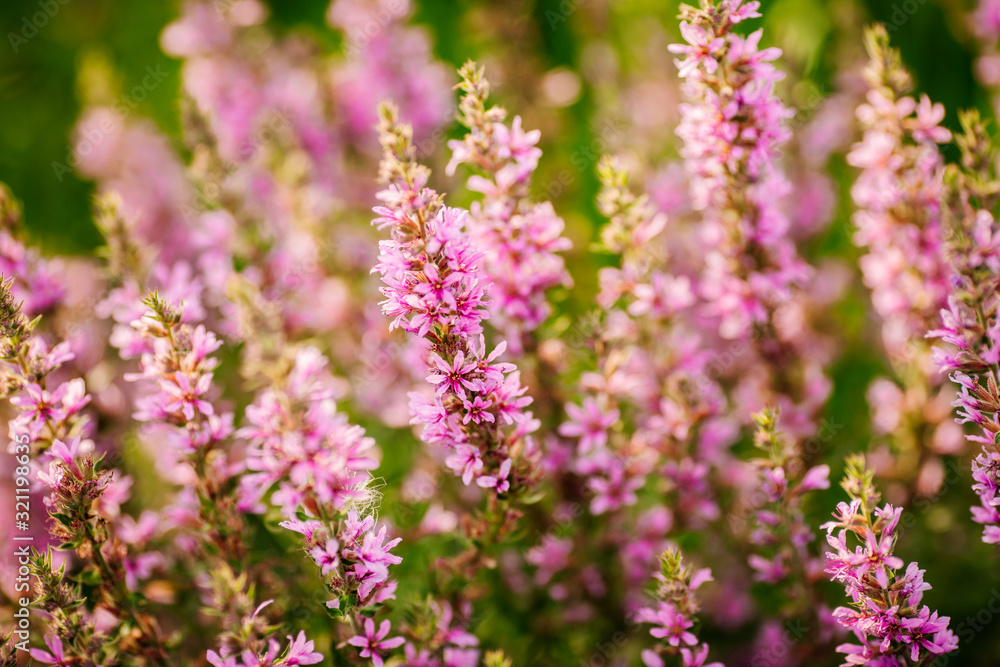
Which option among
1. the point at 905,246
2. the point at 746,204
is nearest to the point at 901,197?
the point at 905,246

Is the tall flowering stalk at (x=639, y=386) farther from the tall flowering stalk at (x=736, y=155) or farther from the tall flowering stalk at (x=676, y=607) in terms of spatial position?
the tall flowering stalk at (x=676, y=607)

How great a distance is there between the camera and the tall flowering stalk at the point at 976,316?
5.94 feet

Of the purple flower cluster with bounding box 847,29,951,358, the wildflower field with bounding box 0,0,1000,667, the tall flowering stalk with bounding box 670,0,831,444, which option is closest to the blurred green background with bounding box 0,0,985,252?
the wildflower field with bounding box 0,0,1000,667

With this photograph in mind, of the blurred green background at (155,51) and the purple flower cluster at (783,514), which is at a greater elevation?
the blurred green background at (155,51)

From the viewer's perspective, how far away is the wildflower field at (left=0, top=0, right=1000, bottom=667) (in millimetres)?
1863

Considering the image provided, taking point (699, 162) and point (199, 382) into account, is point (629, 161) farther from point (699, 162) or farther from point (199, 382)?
point (199, 382)

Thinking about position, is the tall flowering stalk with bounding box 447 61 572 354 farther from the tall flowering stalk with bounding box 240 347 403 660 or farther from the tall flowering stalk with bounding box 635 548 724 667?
the tall flowering stalk with bounding box 635 548 724 667

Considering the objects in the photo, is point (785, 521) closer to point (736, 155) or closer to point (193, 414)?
point (736, 155)

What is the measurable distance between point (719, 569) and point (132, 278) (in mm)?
2529

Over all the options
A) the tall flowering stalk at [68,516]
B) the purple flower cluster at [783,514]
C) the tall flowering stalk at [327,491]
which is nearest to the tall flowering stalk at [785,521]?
the purple flower cluster at [783,514]

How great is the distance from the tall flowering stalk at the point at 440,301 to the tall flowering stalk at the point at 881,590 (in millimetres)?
867

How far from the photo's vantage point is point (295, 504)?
6.18ft

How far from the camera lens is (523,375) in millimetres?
2482

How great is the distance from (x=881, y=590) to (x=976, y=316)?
82cm
